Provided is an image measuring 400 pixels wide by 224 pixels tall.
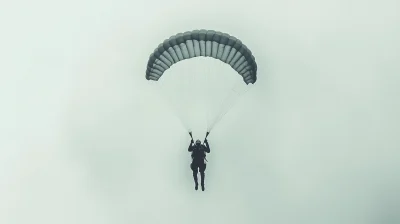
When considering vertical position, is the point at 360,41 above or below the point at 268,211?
above

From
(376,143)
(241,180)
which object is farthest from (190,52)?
(376,143)

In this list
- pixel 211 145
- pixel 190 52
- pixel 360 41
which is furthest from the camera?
pixel 360 41

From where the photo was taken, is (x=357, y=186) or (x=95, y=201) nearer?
(x=95, y=201)

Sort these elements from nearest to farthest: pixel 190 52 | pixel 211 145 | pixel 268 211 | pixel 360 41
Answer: pixel 190 52
pixel 211 145
pixel 268 211
pixel 360 41

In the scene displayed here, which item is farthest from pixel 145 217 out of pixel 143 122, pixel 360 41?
pixel 360 41

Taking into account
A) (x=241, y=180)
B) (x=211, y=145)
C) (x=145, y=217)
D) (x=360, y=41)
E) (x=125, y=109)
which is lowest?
(x=145, y=217)

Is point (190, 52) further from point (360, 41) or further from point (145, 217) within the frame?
point (360, 41)
